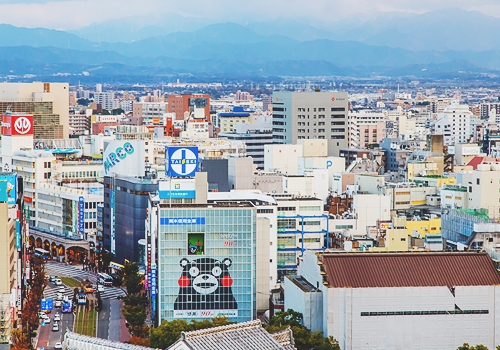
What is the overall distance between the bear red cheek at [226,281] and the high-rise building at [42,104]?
5961cm

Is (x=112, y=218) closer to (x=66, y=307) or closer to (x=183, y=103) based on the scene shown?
(x=66, y=307)

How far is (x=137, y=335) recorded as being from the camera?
40750 mm

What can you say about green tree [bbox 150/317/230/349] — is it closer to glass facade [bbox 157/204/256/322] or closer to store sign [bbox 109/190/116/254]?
glass facade [bbox 157/204/256/322]

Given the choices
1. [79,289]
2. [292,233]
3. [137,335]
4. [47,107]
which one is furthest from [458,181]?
[47,107]

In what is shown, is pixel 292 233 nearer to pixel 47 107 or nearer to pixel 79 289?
pixel 79 289

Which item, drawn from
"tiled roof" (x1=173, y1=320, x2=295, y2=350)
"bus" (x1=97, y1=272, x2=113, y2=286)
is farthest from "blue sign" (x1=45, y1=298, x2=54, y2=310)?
"tiled roof" (x1=173, y1=320, x2=295, y2=350)

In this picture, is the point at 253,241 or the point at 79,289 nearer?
the point at 253,241

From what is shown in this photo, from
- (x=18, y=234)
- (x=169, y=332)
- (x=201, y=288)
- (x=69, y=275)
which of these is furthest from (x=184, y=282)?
(x=69, y=275)

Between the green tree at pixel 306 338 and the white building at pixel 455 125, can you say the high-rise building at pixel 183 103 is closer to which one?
the white building at pixel 455 125

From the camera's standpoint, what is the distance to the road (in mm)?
42250

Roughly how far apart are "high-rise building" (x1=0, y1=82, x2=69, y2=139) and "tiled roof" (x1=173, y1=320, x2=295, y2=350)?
72868 millimetres

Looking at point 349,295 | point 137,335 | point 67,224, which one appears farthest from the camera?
point 67,224

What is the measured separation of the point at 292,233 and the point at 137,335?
1086cm

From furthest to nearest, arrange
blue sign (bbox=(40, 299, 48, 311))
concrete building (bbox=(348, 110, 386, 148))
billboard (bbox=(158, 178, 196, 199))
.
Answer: concrete building (bbox=(348, 110, 386, 148)) → blue sign (bbox=(40, 299, 48, 311)) → billboard (bbox=(158, 178, 196, 199))
